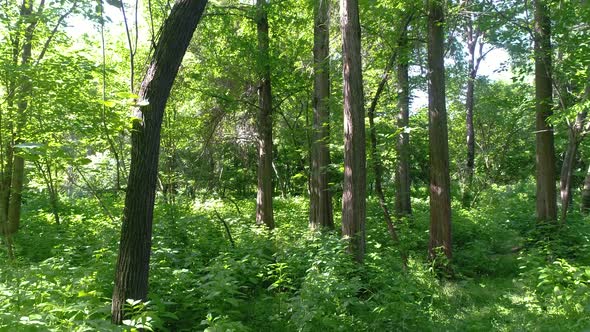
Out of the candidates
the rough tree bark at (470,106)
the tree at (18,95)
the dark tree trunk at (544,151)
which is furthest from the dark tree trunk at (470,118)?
the tree at (18,95)

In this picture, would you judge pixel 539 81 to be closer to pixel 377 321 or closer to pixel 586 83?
pixel 586 83

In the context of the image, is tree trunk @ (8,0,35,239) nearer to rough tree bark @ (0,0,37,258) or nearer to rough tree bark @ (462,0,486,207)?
rough tree bark @ (0,0,37,258)

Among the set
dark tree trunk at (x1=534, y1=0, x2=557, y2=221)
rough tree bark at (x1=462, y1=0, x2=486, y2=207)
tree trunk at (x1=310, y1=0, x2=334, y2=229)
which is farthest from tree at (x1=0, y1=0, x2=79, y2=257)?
rough tree bark at (x1=462, y1=0, x2=486, y2=207)

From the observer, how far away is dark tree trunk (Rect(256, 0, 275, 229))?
441 inches

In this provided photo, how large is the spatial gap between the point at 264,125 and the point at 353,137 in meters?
4.91

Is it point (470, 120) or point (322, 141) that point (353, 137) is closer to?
point (322, 141)

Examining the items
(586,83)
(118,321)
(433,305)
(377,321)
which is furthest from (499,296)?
(118,321)

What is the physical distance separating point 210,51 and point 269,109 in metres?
2.57

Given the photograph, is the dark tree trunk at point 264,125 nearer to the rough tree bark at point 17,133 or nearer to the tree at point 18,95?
the tree at point 18,95

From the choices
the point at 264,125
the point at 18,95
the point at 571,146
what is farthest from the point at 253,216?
the point at 571,146

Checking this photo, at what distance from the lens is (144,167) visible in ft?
12.9

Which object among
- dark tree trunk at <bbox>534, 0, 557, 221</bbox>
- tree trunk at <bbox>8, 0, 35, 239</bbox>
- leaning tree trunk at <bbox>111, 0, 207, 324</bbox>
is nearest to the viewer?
leaning tree trunk at <bbox>111, 0, 207, 324</bbox>

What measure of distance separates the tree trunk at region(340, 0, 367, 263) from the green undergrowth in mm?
361

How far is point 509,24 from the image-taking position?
905 cm
